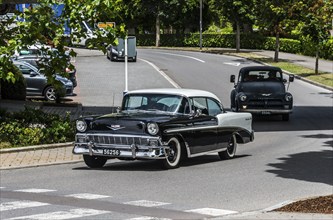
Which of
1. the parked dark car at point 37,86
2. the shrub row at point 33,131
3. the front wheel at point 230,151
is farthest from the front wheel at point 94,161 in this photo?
the parked dark car at point 37,86

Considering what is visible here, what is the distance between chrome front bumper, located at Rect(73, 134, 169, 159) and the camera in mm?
17234

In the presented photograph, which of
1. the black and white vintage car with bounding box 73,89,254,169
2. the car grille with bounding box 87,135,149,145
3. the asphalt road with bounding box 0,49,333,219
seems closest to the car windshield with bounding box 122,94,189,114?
the black and white vintage car with bounding box 73,89,254,169

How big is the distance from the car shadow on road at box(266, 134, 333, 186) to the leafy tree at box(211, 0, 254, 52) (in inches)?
2380

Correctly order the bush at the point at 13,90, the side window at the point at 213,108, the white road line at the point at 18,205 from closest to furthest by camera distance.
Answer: the white road line at the point at 18,205 < the side window at the point at 213,108 < the bush at the point at 13,90

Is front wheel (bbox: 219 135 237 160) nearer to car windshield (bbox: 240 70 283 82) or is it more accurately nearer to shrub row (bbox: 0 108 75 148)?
shrub row (bbox: 0 108 75 148)

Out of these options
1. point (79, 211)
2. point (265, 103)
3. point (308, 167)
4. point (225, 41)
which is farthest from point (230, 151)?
point (225, 41)

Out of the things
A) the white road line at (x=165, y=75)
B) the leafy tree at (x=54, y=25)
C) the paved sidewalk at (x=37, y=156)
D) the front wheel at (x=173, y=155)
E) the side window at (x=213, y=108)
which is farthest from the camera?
the white road line at (x=165, y=75)

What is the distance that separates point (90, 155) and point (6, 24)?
15.9 feet

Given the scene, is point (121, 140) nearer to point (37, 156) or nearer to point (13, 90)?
point (37, 156)

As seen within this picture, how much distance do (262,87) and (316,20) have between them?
4595 mm

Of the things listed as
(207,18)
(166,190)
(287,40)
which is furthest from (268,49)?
(166,190)

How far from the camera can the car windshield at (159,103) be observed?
1872 cm

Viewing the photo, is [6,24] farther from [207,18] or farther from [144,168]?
[207,18]

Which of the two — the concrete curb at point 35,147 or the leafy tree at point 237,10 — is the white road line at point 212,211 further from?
the leafy tree at point 237,10
